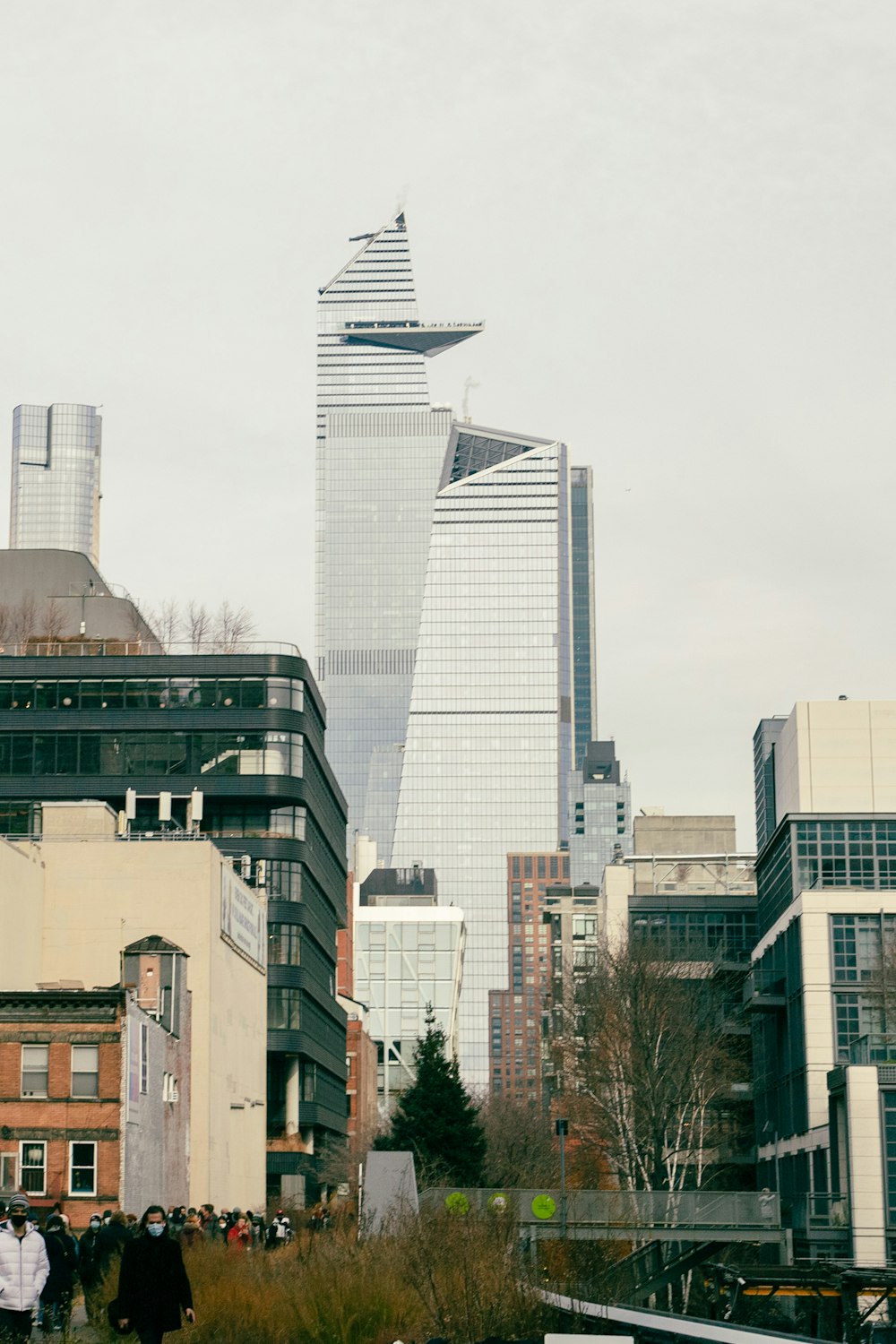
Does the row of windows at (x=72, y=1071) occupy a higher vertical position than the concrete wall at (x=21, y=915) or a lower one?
lower

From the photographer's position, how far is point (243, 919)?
3376 inches

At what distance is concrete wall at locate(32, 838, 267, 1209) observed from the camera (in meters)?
74.1

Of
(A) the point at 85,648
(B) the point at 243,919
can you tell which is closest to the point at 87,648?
(A) the point at 85,648

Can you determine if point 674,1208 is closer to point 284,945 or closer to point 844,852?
point 844,852

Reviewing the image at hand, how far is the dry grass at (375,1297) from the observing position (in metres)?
21.4

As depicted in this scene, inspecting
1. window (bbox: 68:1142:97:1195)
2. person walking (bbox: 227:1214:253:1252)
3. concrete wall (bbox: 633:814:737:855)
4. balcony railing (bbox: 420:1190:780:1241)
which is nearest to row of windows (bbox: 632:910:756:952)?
concrete wall (bbox: 633:814:737:855)

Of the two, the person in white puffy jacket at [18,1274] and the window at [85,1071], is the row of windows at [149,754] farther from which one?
the person in white puffy jacket at [18,1274]

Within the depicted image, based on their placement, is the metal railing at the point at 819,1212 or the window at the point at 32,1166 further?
the metal railing at the point at 819,1212

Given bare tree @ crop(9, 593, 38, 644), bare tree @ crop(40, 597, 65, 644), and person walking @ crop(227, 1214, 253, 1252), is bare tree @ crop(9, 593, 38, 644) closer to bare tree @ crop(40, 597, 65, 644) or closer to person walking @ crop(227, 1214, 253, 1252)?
bare tree @ crop(40, 597, 65, 644)

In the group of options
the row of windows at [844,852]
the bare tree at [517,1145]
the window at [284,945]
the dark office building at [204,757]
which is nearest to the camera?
the row of windows at [844,852]

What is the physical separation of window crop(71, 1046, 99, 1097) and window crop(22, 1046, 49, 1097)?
27.2 inches

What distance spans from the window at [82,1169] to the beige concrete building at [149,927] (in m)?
20.3

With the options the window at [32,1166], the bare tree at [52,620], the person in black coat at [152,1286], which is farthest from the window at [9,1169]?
the bare tree at [52,620]

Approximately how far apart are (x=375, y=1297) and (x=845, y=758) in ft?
245
